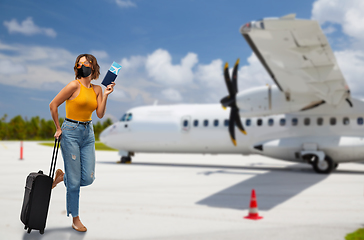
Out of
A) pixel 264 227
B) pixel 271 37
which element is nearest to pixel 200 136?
pixel 271 37

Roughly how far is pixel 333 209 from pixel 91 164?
199 inches

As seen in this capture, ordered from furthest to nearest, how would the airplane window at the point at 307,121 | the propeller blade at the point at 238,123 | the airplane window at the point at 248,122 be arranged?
the airplane window at the point at 248,122 < the propeller blade at the point at 238,123 < the airplane window at the point at 307,121

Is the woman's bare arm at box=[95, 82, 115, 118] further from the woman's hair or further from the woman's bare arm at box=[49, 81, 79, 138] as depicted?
the woman's bare arm at box=[49, 81, 79, 138]

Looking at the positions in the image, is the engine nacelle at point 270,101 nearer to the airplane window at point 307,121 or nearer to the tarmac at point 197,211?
the airplane window at point 307,121

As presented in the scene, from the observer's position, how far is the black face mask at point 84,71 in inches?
137

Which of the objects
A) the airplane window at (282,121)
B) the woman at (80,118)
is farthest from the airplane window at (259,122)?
the woman at (80,118)

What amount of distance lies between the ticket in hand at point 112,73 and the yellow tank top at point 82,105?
9.9 inches

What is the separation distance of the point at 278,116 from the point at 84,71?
11643 millimetres

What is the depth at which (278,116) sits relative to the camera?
13.7 m

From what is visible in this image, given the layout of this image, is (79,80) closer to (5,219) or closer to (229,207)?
(5,219)

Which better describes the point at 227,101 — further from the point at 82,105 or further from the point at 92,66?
the point at 82,105

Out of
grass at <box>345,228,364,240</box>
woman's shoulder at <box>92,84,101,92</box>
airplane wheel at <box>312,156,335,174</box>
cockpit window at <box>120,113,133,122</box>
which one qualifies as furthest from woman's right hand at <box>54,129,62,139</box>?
cockpit window at <box>120,113,133,122</box>

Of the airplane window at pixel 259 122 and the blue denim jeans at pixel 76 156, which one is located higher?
the airplane window at pixel 259 122

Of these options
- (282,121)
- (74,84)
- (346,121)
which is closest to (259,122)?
(282,121)
